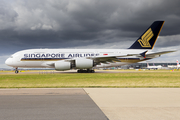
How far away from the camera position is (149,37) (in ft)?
113

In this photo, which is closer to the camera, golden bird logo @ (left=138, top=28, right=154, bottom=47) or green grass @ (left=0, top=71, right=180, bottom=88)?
green grass @ (left=0, top=71, right=180, bottom=88)

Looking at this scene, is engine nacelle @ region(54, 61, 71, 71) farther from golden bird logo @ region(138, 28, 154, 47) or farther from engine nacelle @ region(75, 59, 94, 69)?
golden bird logo @ region(138, 28, 154, 47)

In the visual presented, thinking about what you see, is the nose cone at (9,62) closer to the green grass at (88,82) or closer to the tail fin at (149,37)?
the green grass at (88,82)

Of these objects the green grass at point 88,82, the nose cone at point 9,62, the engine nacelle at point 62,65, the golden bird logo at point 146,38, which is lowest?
the green grass at point 88,82

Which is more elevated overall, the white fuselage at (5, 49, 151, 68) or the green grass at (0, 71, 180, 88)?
the white fuselage at (5, 49, 151, 68)

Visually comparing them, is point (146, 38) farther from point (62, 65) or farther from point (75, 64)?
Answer: point (62, 65)

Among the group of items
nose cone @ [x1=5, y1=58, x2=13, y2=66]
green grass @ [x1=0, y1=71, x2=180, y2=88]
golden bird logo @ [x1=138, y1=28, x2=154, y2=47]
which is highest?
golden bird logo @ [x1=138, y1=28, x2=154, y2=47]

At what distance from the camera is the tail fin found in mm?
33625

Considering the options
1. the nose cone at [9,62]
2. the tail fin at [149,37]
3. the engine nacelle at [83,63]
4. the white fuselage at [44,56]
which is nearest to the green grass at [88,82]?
the engine nacelle at [83,63]

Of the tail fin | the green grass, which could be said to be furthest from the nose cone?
the tail fin

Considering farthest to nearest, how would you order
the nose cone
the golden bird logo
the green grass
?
the golden bird logo
the nose cone
the green grass

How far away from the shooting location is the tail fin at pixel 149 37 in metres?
33.6

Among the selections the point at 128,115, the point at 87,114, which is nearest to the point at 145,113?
the point at 128,115

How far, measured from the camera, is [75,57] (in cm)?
3156
